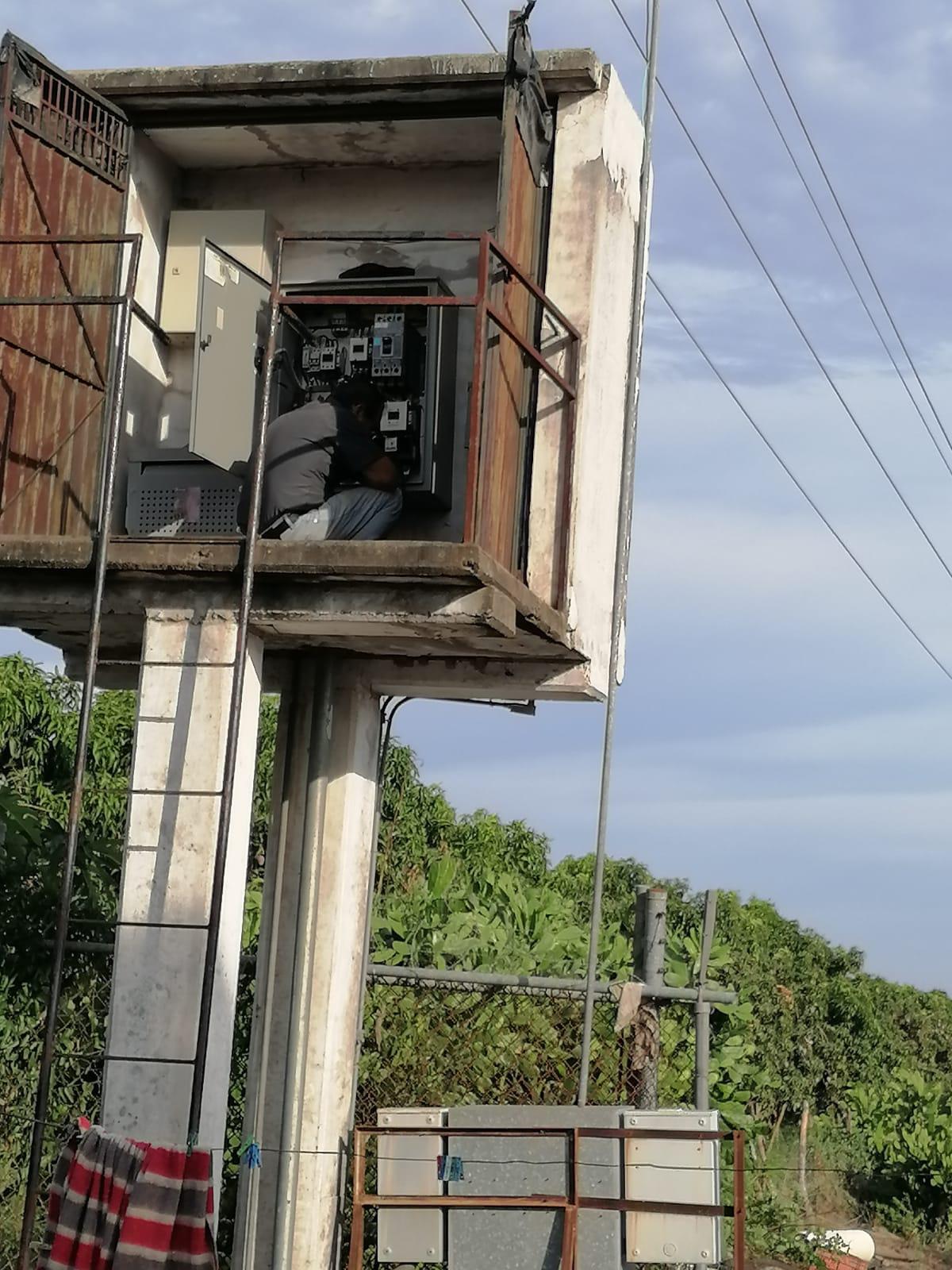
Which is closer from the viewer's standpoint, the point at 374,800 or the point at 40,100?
the point at 40,100

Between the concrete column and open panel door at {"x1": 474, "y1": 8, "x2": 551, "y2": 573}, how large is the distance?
1.43 metres

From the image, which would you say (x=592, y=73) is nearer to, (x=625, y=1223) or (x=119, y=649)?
(x=119, y=649)

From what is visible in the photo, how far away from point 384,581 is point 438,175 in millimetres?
3219

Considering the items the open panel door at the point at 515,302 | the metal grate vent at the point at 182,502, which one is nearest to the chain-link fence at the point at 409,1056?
the metal grate vent at the point at 182,502

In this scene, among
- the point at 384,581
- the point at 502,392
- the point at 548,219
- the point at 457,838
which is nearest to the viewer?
the point at 384,581

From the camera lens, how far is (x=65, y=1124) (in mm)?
10086

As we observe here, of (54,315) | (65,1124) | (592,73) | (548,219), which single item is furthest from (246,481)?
(65,1124)

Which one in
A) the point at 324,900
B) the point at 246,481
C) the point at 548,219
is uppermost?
the point at 548,219

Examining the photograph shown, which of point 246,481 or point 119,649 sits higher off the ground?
point 246,481

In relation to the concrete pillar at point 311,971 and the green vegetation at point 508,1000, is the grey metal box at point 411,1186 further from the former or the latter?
the green vegetation at point 508,1000

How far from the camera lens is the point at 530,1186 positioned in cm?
812

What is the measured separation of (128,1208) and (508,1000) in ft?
11.0

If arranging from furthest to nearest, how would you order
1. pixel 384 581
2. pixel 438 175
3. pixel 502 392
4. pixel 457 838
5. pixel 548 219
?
pixel 457 838, pixel 438 175, pixel 548 219, pixel 502 392, pixel 384 581

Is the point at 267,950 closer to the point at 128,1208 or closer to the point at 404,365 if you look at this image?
the point at 128,1208
